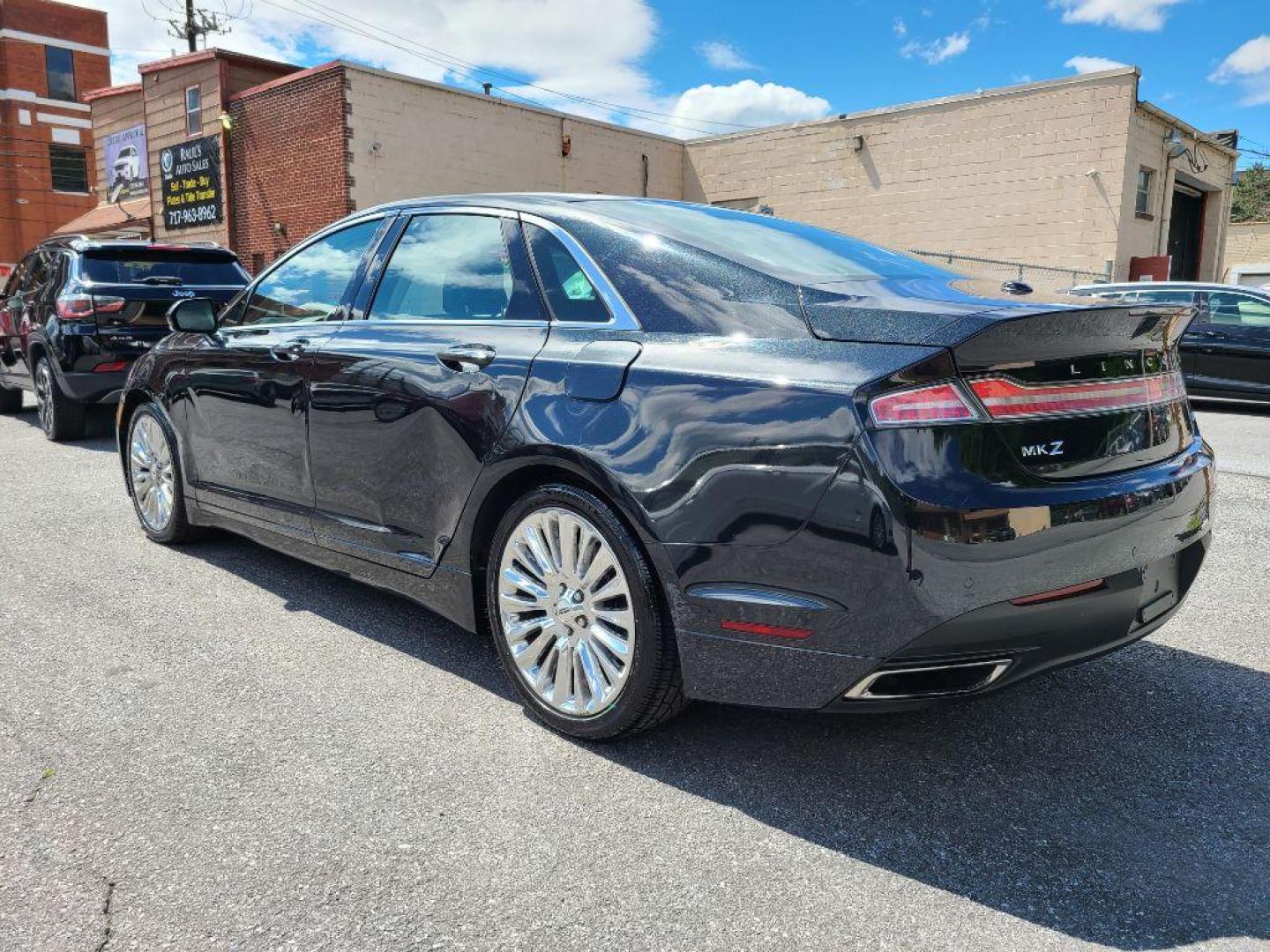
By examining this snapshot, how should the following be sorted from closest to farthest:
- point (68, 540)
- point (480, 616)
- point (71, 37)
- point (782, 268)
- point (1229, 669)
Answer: point (782, 268) < point (480, 616) < point (1229, 669) < point (68, 540) < point (71, 37)

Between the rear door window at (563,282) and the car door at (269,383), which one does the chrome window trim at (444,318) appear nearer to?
the rear door window at (563,282)

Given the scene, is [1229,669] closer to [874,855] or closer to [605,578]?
[874,855]

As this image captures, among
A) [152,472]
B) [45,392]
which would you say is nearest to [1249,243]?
[45,392]

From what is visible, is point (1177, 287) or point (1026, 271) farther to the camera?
point (1026, 271)

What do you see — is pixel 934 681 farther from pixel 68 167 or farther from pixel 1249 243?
pixel 68 167

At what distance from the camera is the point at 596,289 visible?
300 centimetres

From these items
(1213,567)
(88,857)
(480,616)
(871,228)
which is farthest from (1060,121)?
(88,857)

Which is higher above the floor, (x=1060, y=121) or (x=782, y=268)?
(x=1060, y=121)

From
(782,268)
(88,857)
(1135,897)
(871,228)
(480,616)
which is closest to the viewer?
(1135,897)

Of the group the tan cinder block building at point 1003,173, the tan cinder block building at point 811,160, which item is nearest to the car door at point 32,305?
the tan cinder block building at point 811,160

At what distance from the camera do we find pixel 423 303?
3.62 m

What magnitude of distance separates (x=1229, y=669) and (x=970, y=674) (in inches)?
68.0

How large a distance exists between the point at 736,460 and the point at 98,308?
25.5 feet

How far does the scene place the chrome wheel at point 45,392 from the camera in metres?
8.85
